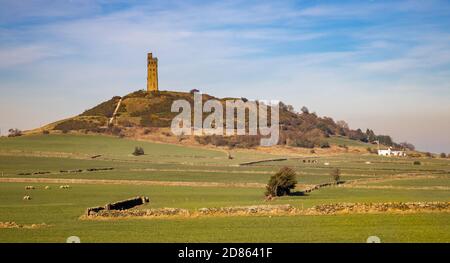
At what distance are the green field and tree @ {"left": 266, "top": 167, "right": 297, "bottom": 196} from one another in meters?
1.77

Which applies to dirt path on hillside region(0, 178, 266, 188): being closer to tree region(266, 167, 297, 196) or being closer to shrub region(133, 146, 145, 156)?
tree region(266, 167, 297, 196)

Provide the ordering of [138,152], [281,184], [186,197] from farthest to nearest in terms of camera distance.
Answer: [138,152]
[281,184]
[186,197]

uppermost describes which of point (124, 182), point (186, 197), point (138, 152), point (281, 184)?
point (138, 152)

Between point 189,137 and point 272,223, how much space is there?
13990 centimetres

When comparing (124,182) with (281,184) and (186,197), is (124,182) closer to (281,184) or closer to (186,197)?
(186,197)

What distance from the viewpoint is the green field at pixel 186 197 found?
31766mm

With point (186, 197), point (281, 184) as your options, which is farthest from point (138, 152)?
point (281, 184)

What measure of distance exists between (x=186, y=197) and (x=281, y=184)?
27.4 ft

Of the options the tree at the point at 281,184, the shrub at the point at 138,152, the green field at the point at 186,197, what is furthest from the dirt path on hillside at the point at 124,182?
the shrub at the point at 138,152

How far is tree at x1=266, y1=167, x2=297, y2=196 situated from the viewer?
61.4 metres

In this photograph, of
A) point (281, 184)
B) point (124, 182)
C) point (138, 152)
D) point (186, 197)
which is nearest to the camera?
point (186, 197)

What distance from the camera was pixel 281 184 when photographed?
61719 millimetres
